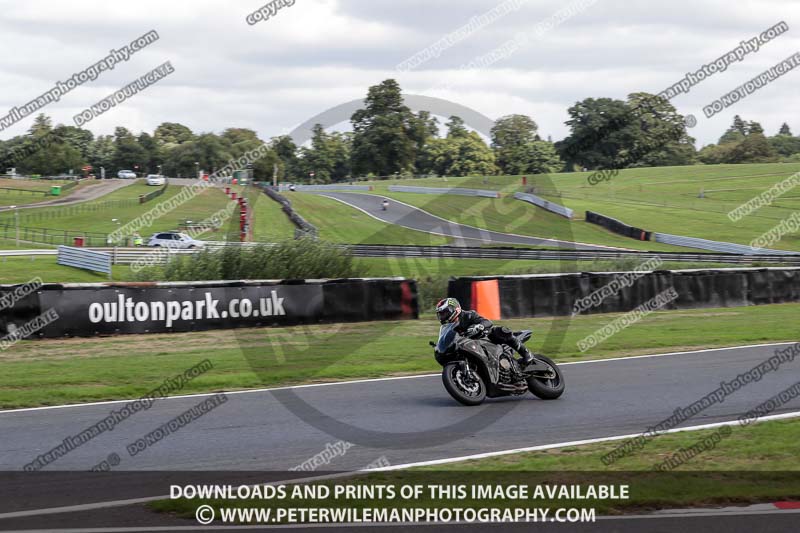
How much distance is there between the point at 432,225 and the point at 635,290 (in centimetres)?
3578

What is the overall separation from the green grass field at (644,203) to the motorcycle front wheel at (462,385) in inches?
1604

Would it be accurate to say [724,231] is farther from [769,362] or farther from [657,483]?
[657,483]

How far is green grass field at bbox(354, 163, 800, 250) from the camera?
2170 inches

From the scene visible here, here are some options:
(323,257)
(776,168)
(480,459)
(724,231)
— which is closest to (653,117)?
(776,168)

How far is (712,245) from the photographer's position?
48156mm

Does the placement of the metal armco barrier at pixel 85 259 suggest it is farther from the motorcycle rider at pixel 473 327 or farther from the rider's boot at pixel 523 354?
the rider's boot at pixel 523 354

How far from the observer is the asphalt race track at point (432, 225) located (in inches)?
2057

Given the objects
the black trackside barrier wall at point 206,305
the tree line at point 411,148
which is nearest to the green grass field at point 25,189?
the tree line at point 411,148

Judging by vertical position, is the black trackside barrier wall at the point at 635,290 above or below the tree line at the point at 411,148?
below

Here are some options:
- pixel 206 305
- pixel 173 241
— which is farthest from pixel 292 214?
pixel 206 305

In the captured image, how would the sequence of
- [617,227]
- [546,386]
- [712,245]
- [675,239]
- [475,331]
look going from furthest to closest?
[617,227]
[675,239]
[712,245]
[546,386]
[475,331]

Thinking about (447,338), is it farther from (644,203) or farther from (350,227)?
(644,203)

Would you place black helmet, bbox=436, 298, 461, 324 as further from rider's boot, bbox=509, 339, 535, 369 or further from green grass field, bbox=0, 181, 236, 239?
green grass field, bbox=0, 181, 236, 239

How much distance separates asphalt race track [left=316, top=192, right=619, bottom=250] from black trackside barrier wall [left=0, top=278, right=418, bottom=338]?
28.5 m
